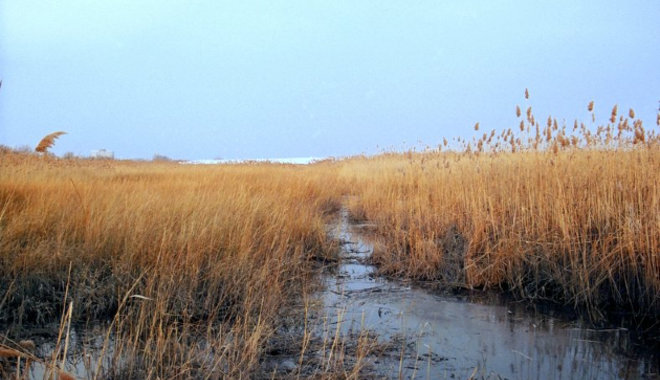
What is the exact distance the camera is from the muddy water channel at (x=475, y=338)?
8.04 ft

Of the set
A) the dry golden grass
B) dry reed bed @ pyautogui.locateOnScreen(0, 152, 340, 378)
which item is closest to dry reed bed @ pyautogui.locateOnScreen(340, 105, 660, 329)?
the dry golden grass

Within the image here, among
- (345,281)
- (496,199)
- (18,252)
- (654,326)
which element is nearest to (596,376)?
(654,326)

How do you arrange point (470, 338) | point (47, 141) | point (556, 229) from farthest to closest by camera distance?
point (47, 141), point (556, 229), point (470, 338)

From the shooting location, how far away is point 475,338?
116 inches

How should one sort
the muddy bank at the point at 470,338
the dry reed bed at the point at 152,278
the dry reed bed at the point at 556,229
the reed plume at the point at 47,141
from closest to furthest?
the dry reed bed at the point at 152,278
the muddy bank at the point at 470,338
the dry reed bed at the point at 556,229
the reed plume at the point at 47,141

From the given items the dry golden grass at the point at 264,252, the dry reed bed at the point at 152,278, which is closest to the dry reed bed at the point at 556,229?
the dry golden grass at the point at 264,252

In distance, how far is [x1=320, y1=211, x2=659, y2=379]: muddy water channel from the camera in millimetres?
2449

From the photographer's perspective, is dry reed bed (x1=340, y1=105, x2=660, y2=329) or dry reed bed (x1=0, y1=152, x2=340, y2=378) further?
dry reed bed (x1=340, y1=105, x2=660, y2=329)

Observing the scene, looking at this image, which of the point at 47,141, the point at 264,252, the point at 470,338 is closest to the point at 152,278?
the point at 264,252

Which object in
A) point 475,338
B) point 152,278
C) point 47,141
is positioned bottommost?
point 475,338

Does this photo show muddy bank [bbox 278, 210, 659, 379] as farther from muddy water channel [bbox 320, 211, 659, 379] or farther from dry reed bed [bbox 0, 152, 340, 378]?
dry reed bed [bbox 0, 152, 340, 378]

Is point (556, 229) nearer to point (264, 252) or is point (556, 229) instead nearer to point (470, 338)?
point (470, 338)

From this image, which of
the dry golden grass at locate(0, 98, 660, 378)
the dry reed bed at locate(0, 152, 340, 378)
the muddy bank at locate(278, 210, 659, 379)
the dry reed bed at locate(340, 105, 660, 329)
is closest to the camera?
the dry reed bed at locate(0, 152, 340, 378)

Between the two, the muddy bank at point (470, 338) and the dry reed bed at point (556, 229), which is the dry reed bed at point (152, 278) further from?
the dry reed bed at point (556, 229)
